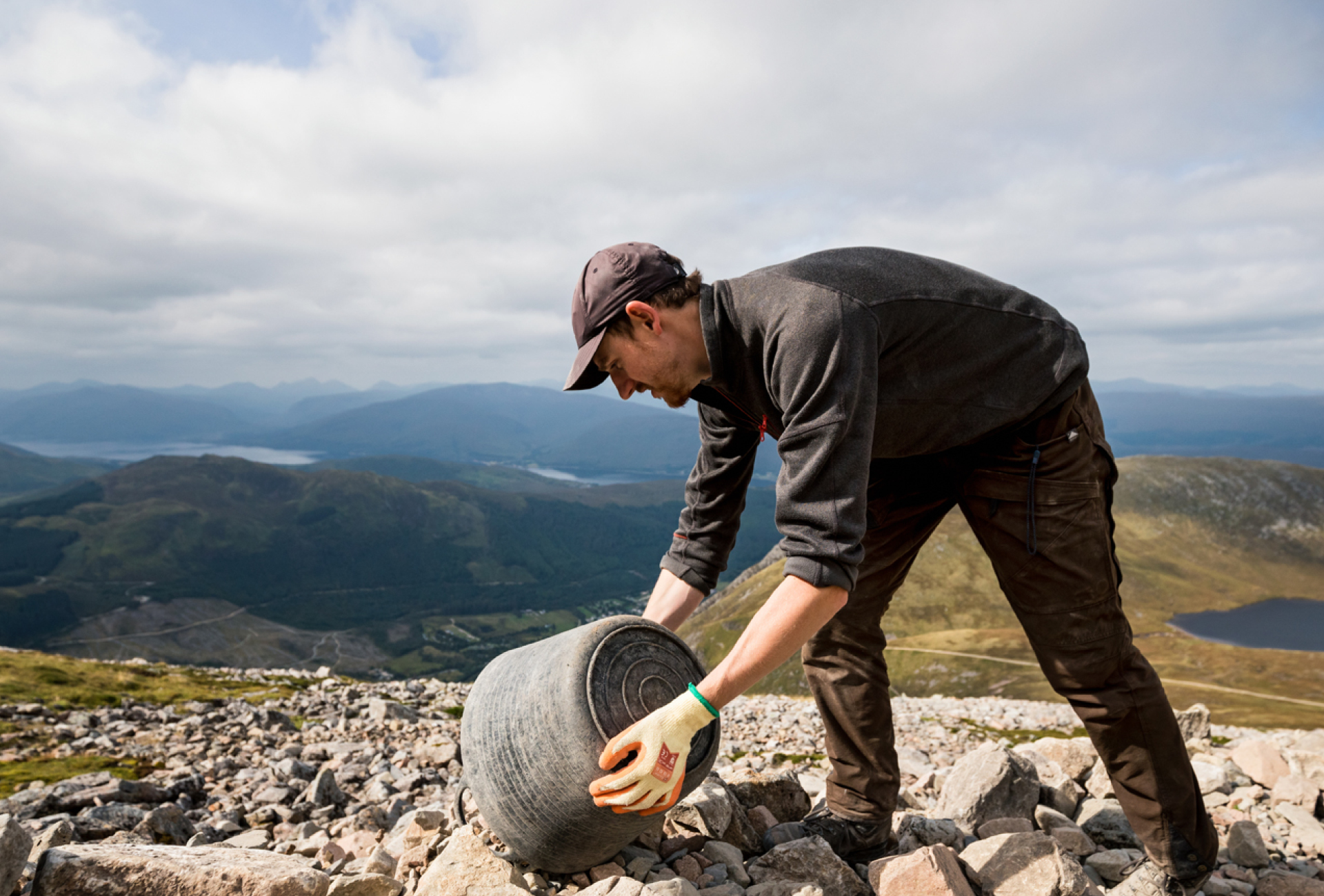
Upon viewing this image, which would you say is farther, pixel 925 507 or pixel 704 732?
pixel 925 507

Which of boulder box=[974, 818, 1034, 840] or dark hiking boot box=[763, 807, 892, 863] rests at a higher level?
dark hiking boot box=[763, 807, 892, 863]

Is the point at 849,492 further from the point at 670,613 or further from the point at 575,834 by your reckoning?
the point at 575,834

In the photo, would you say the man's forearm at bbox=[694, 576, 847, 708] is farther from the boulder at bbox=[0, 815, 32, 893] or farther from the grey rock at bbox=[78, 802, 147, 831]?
the grey rock at bbox=[78, 802, 147, 831]

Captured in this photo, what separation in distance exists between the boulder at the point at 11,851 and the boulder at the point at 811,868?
4.24 m

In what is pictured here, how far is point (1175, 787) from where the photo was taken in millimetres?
4492

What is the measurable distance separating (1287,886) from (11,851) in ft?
26.3

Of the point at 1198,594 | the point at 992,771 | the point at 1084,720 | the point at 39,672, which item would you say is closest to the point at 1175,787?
the point at 1084,720

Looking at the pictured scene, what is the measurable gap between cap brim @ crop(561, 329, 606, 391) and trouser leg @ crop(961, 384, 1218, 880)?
93.4 inches

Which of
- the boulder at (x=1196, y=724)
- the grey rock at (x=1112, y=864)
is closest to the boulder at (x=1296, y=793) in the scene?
the grey rock at (x=1112, y=864)

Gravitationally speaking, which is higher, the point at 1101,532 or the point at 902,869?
the point at 1101,532

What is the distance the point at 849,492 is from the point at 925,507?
1774 mm

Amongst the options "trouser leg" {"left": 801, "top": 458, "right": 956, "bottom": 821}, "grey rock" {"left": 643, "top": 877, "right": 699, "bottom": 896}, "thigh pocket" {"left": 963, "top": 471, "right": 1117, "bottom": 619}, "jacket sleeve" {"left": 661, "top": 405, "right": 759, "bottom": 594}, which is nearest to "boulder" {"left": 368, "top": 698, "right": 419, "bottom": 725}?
"jacket sleeve" {"left": 661, "top": 405, "right": 759, "bottom": 594}

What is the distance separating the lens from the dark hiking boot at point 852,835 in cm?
537

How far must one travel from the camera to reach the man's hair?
4.02 m
